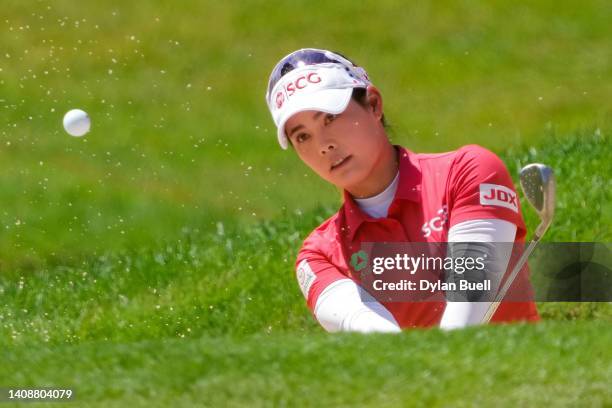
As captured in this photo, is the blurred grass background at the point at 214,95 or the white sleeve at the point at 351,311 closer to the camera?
the white sleeve at the point at 351,311

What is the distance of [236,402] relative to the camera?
159 inches

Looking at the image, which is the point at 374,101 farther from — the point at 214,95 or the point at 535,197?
the point at 214,95

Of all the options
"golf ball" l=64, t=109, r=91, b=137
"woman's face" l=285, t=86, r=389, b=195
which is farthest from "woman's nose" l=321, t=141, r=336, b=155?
"golf ball" l=64, t=109, r=91, b=137

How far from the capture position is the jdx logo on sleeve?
16.5ft

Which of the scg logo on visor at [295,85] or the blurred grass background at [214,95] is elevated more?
the blurred grass background at [214,95]

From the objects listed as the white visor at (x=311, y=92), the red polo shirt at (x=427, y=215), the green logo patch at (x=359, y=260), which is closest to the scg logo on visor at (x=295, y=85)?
the white visor at (x=311, y=92)

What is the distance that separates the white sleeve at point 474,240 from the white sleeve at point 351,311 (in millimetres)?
208

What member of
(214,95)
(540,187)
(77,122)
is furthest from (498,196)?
(214,95)

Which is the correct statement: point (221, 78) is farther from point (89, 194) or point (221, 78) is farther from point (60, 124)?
point (89, 194)

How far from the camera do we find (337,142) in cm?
514

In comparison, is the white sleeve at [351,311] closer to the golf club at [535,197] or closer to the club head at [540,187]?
the golf club at [535,197]

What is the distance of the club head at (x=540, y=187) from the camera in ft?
16.8

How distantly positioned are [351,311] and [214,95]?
11.4m

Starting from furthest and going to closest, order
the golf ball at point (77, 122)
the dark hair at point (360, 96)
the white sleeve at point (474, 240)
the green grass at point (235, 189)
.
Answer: the golf ball at point (77, 122) → the dark hair at point (360, 96) → the white sleeve at point (474, 240) → the green grass at point (235, 189)
